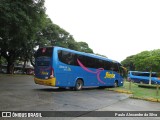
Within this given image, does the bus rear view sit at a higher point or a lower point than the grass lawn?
higher

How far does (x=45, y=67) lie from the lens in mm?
17125

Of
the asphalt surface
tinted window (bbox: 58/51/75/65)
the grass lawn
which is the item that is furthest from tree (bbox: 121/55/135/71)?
the asphalt surface

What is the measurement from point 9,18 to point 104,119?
48.7ft

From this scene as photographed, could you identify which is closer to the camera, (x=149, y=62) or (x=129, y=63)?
(x=149, y=62)

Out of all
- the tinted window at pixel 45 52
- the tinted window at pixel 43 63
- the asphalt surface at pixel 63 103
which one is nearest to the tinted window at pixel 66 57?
the tinted window at pixel 45 52

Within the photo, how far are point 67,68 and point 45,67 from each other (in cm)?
162

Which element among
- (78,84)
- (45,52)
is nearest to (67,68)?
(45,52)

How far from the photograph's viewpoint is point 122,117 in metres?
9.08

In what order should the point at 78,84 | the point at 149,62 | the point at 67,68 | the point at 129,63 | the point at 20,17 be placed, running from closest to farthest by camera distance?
the point at 67,68 → the point at 78,84 → the point at 20,17 → the point at 149,62 → the point at 129,63

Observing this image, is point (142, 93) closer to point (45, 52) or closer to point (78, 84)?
point (78, 84)

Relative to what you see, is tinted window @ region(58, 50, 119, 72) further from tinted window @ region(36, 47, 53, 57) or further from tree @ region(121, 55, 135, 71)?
tree @ region(121, 55, 135, 71)

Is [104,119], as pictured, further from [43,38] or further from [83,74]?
[43,38]

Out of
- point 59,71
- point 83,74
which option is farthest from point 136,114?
point 83,74

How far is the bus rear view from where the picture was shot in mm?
16766
